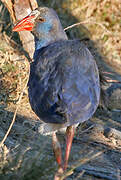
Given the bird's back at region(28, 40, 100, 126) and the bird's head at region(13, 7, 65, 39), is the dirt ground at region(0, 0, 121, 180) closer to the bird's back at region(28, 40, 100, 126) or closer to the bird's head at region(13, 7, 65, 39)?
the bird's back at region(28, 40, 100, 126)

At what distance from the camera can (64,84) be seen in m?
3.27

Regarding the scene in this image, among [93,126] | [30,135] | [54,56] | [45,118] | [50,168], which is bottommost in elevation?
[93,126]

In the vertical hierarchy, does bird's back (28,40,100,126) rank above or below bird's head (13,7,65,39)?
below

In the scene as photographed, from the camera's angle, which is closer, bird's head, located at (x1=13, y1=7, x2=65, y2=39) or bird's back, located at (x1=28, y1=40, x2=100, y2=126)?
bird's back, located at (x1=28, y1=40, x2=100, y2=126)

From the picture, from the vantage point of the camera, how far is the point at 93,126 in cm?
505

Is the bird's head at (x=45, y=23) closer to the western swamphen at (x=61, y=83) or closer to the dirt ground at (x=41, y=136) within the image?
the western swamphen at (x=61, y=83)

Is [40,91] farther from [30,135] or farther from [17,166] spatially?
[30,135]

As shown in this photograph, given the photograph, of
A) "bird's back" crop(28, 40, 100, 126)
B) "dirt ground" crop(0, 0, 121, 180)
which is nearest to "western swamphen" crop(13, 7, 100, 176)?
"bird's back" crop(28, 40, 100, 126)

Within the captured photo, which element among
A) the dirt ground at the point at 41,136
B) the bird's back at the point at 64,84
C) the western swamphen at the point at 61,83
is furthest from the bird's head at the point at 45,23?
the dirt ground at the point at 41,136

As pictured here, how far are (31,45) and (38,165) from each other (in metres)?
2.76

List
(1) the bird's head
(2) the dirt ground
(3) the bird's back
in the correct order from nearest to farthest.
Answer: (2) the dirt ground, (3) the bird's back, (1) the bird's head

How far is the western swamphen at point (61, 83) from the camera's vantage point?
128 inches

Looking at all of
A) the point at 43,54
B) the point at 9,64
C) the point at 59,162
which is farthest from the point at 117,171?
the point at 9,64

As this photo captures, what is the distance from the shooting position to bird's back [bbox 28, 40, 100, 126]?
127 inches
